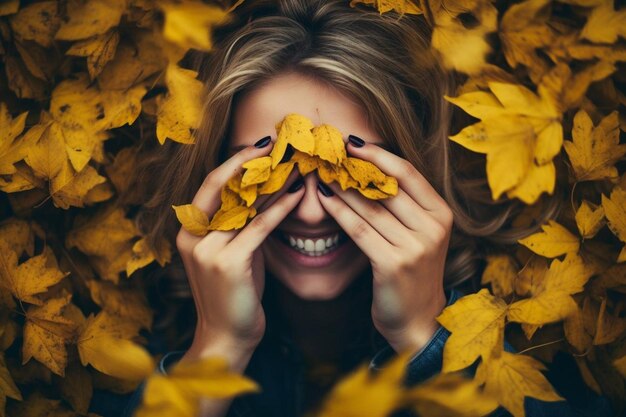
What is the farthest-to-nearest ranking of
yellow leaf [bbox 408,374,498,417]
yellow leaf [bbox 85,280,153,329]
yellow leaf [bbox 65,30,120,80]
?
yellow leaf [bbox 85,280,153,329]
yellow leaf [bbox 65,30,120,80]
yellow leaf [bbox 408,374,498,417]

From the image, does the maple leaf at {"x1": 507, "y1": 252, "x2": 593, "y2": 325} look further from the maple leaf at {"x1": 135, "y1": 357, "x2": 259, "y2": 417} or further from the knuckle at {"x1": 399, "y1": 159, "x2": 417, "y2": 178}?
the maple leaf at {"x1": 135, "y1": 357, "x2": 259, "y2": 417}

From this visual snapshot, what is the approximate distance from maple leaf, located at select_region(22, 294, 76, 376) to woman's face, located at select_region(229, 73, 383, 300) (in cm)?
49

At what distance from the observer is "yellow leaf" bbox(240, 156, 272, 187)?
3.66 feet

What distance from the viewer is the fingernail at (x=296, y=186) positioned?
1235 mm

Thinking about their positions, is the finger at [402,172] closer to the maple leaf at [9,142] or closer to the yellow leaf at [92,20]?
the yellow leaf at [92,20]

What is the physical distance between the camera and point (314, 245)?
52.0 inches

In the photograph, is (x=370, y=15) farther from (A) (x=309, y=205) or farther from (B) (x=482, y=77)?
(A) (x=309, y=205)

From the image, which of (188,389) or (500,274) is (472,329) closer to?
(500,274)

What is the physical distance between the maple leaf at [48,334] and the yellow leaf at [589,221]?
1.16 meters

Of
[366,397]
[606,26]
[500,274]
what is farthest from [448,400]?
[606,26]

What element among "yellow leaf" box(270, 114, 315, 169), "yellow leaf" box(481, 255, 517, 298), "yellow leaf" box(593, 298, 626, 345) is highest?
"yellow leaf" box(270, 114, 315, 169)

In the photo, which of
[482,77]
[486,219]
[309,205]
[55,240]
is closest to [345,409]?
[309,205]

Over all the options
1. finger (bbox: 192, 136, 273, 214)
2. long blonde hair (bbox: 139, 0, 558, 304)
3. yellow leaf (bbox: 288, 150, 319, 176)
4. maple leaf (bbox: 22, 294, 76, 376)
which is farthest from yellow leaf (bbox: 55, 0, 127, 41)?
maple leaf (bbox: 22, 294, 76, 376)

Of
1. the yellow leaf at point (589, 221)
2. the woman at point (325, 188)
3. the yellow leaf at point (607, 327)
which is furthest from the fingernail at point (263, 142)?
the yellow leaf at point (607, 327)
